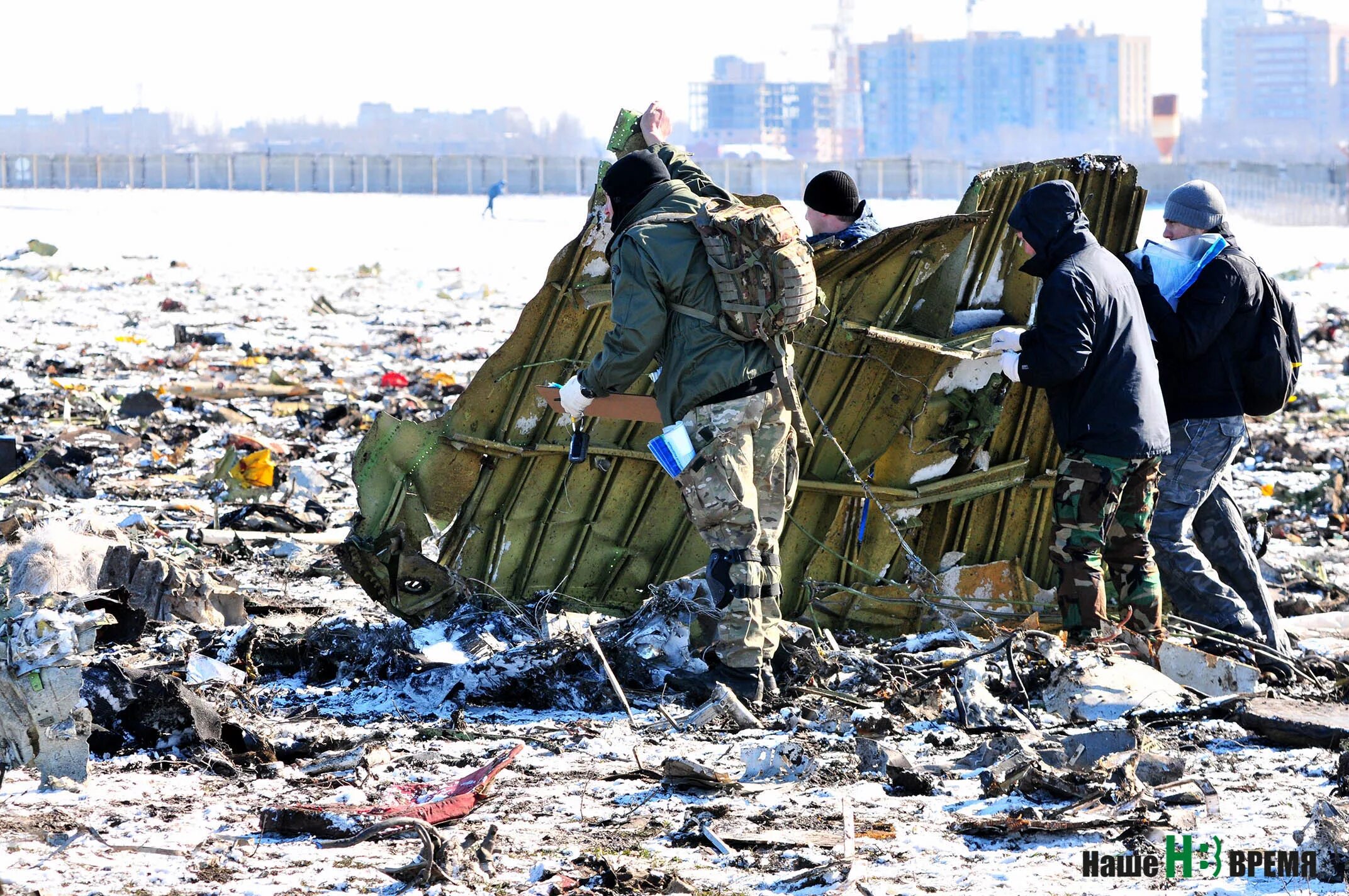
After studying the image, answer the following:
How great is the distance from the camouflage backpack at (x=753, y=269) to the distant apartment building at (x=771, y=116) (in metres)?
121

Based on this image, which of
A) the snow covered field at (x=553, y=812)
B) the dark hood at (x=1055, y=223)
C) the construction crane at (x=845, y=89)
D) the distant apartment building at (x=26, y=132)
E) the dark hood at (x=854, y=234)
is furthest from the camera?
the construction crane at (x=845, y=89)

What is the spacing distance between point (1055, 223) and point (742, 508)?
1418mm

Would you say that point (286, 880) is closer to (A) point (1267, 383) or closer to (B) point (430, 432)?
(B) point (430, 432)

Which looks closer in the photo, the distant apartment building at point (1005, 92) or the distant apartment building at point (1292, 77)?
the distant apartment building at point (1005, 92)

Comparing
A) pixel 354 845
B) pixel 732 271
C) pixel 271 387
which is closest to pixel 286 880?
pixel 354 845

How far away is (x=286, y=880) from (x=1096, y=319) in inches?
A: 120

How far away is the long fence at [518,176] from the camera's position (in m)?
46.6

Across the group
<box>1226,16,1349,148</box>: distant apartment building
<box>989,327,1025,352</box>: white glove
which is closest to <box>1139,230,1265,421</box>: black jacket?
<box>989,327,1025,352</box>: white glove

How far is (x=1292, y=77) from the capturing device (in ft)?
461

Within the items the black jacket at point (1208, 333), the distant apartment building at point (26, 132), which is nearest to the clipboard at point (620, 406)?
the black jacket at point (1208, 333)

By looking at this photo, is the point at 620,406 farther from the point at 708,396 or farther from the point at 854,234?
the point at 854,234

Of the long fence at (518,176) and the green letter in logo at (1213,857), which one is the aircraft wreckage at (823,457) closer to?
the green letter in logo at (1213,857)

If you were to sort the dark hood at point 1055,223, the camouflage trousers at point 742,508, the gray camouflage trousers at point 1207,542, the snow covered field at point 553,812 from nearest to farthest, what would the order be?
the snow covered field at point 553,812 → the camouflage trousers at point 742,508 → the dark hood at point 1055,223 → the gray camouflage trousers at point 1207,542

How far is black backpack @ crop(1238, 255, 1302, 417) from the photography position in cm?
545
